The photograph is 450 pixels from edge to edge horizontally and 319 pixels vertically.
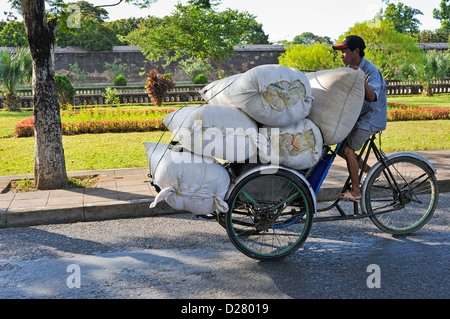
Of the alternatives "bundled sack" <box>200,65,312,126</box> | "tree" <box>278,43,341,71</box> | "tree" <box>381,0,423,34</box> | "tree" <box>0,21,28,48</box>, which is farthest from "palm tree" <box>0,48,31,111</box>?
"tree" <box>381,0,423,34</box>

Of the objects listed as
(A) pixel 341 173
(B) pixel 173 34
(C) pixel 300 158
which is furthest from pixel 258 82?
(B) pixel 173 34

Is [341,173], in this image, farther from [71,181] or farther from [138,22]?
[138,22]

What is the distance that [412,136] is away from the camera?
10.2 meters

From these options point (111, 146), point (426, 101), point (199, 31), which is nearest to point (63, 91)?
point (199, 31)

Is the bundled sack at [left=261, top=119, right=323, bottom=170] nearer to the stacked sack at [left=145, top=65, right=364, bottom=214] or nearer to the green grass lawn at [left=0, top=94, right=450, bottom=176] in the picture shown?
the stacked sack at [left=145, top=65, right=364, bottom=214]

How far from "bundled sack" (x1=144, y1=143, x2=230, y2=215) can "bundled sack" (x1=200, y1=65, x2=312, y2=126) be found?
1.77ft

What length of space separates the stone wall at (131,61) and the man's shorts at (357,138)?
32791mm

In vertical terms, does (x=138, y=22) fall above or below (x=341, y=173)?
above

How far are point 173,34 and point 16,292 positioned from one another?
66.5ft

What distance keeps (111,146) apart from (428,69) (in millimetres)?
21987

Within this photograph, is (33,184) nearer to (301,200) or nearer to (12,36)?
(301,200)

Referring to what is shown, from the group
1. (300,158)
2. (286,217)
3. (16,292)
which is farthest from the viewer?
(286,217)

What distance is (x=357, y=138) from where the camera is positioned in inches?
157
